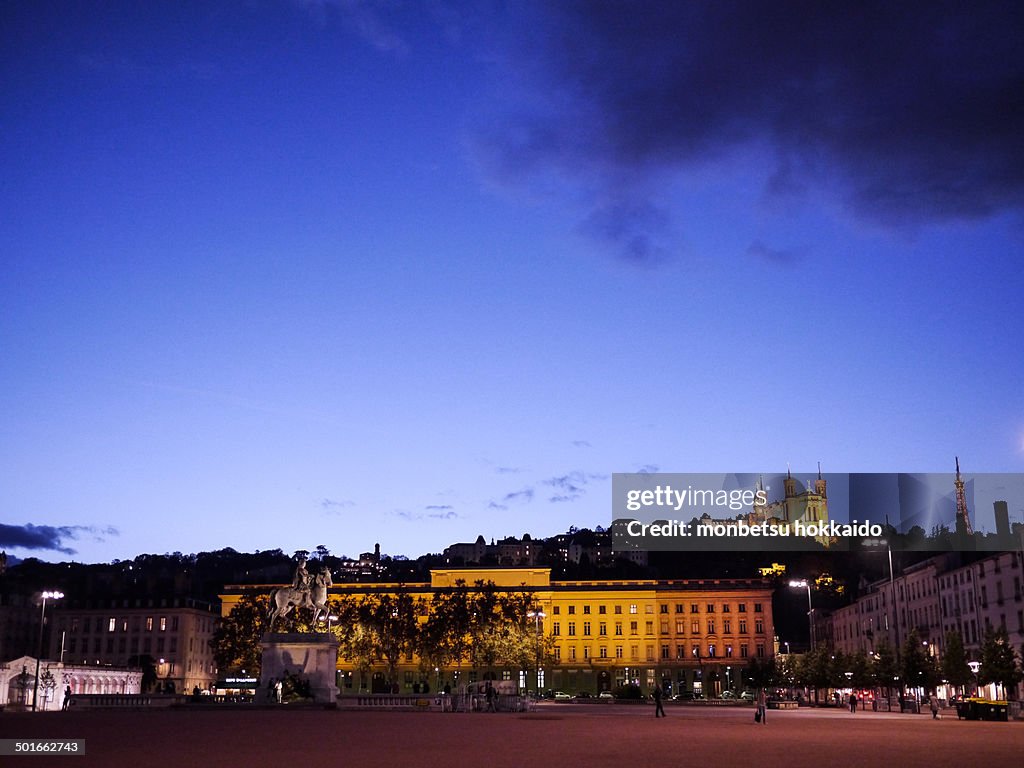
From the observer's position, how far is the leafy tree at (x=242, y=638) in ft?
371

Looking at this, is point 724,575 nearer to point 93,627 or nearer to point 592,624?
point 592,624

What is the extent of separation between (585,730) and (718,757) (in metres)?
14.2

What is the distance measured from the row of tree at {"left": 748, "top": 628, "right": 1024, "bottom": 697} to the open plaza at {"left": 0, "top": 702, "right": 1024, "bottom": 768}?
29.2 metres

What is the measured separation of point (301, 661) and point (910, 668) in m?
44.0

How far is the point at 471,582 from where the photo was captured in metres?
160

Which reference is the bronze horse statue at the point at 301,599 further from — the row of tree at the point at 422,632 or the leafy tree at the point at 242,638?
the leafy tree at the point at 242,638

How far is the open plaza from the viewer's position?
22484 mm

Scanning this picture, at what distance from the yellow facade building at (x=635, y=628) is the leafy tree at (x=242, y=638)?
3634 centimetres

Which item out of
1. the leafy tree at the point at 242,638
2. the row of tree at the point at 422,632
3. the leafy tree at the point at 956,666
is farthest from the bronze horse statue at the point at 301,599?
the leafy tree at the point at 242,638

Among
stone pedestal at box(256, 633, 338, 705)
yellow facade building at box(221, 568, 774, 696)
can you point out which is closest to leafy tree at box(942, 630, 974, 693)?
stone pedestal at box(256, 633, 338, 705)

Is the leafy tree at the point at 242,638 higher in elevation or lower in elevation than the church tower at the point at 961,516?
lower

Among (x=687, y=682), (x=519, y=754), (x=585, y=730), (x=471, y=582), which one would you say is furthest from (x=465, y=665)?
(x=519, y=754)

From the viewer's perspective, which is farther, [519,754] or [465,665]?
[465,665]

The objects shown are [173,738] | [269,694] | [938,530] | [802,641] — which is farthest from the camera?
[802,641]
